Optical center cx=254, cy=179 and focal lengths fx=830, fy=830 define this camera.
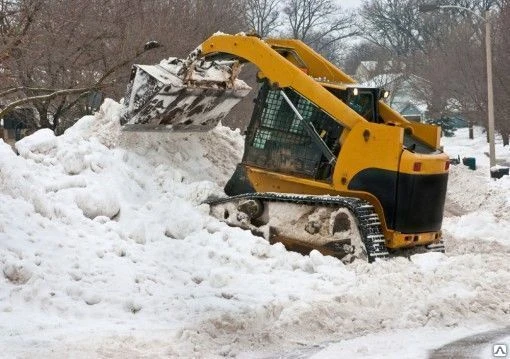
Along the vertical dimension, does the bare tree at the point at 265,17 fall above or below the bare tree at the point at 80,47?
above

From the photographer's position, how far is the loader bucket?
11.3 metres

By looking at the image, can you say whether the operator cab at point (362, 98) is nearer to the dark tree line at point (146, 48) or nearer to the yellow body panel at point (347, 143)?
the yellow body panel at point (347, 143)

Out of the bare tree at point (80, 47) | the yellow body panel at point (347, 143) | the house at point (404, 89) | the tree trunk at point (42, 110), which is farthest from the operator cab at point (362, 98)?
the house at point (404, 89)

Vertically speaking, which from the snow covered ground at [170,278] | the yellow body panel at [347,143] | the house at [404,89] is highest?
the house at [404,89]

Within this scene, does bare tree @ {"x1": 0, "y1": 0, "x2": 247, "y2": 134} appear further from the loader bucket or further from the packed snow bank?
the packed snow bank

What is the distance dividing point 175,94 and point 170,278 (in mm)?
3701

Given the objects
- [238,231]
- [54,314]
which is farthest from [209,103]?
[54,314]

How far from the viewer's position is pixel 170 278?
8.44 m

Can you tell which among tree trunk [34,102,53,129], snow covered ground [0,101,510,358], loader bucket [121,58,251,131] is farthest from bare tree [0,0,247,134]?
snow covered ground [0,101,510,358]

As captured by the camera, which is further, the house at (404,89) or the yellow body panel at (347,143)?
the house at (404,89)

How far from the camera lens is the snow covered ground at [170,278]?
6734 mm


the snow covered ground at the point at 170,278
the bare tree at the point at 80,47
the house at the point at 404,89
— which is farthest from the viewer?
the house at the point at 404,89

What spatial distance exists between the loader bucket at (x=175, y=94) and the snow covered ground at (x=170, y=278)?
0.28 metres

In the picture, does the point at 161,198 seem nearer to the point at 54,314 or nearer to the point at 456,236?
the point at 54,314
